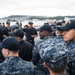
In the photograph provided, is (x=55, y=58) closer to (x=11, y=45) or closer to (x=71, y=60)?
(x=71, y=60)

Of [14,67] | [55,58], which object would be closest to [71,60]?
[14,67]

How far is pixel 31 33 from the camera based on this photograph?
1414 centimetres

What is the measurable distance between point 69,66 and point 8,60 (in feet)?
3.25

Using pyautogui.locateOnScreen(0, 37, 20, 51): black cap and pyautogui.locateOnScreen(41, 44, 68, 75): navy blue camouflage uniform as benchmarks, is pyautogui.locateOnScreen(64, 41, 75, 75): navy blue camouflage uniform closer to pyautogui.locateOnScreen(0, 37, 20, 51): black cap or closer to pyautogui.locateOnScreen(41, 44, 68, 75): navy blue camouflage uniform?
pyautogui.locateOnScreen(0, 37, 20, 51): black cap

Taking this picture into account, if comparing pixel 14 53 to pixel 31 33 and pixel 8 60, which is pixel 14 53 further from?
pixel 31 33

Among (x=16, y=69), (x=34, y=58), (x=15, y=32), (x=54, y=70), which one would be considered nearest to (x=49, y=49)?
(x=54, y=70)

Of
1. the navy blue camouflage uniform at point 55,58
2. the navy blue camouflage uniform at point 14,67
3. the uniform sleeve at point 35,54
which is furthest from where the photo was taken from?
the uniform sleeve at point 35,54

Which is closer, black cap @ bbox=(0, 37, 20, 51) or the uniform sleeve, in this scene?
black cap @ bbox=(0, 37, 20, 51)

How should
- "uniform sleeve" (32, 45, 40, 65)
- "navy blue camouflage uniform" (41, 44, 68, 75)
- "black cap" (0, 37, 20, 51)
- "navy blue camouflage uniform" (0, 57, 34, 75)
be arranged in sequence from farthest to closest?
"uniform sleeve" (32, 45, 40, 65)
"black cap" (0, 37, 20, 51)
"navy blue camouflage uniform" (0, 57, 34, 75)
"navy blue camouflage uniform" (41, 44, 68, 75)

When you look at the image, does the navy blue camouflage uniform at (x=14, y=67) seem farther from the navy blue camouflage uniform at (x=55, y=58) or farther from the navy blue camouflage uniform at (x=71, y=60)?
the navy blue camouflage uniform at (x=55, y=58)

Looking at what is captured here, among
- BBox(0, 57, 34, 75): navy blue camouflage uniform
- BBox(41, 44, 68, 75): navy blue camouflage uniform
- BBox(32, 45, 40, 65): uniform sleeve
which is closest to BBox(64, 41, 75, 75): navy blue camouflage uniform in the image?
BBox(0, 57, 34, 75): navy blue camouflage uniform

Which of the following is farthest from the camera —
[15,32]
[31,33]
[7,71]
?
[31,33]

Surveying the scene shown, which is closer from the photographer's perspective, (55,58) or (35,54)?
(55,58)

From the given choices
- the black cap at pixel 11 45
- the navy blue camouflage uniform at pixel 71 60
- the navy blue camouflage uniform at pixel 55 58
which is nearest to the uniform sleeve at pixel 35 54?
the black cap at pixel 11 45
